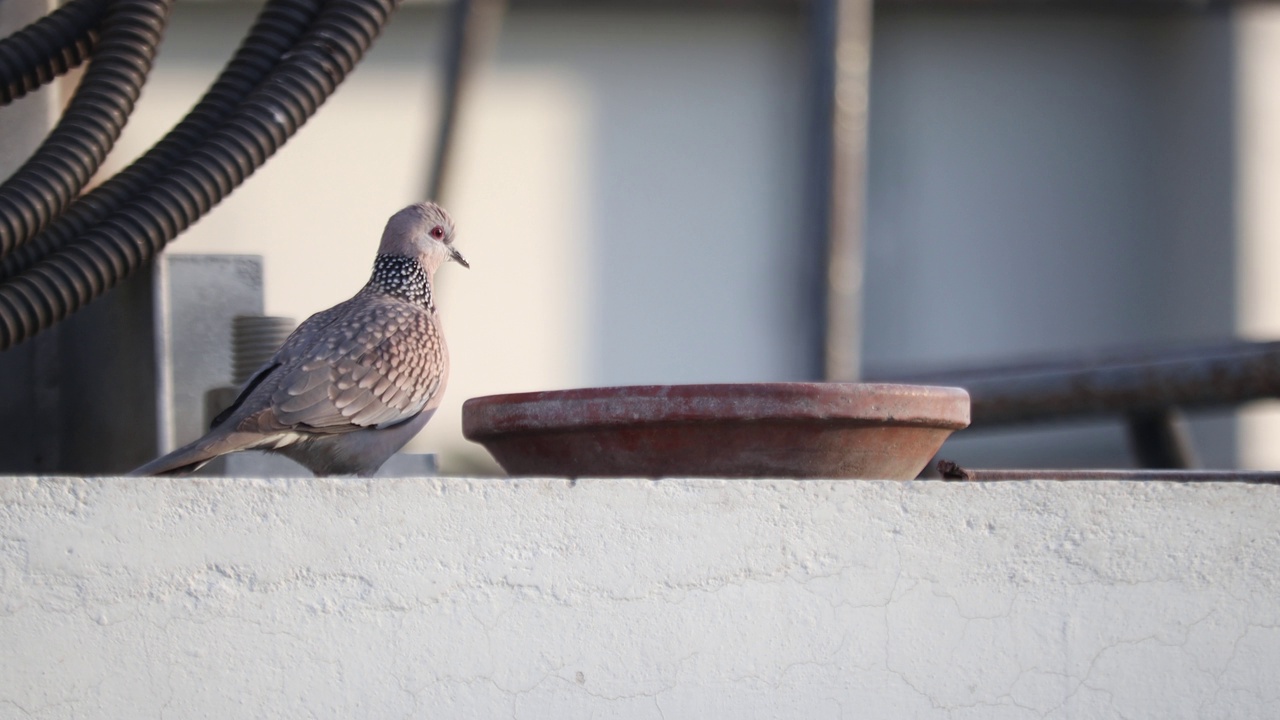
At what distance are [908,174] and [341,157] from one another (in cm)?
268

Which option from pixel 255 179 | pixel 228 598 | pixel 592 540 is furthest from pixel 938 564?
pixel 255 179

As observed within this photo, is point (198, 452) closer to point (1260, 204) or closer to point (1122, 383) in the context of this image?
point (1122, 383)

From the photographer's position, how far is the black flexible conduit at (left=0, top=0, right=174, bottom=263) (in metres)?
3.38

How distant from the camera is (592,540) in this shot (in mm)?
2164

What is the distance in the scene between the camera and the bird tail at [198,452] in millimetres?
2500

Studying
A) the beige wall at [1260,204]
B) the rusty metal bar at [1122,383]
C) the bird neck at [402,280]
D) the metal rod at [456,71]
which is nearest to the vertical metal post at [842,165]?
the rusty metal bar at [1122,383]

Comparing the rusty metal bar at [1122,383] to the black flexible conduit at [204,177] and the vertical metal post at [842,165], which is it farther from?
the black flexible conduit at [204,177]

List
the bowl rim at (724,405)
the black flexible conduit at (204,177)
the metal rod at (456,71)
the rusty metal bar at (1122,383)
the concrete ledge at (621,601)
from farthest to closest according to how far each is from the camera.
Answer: the metal rod at (456,71) < the rusty metal bar at (1122,383) < the black flexible conduit at (204,177) < the bowl rim at (724,405) < the concrete ledge at (621,601)

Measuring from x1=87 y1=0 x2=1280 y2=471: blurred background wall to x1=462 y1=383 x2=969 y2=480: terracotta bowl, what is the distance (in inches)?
157

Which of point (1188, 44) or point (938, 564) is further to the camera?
point (1188, 44)

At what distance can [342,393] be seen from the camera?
9.07 feet

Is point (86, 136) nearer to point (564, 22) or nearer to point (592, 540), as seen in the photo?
point (592, 540)

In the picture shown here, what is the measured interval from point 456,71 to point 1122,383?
9.76ft

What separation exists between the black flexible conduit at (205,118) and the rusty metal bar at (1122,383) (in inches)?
126
